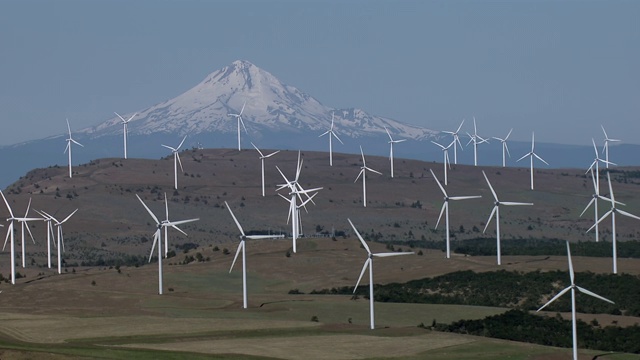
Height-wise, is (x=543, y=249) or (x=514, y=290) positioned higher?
(x=543, y=249)

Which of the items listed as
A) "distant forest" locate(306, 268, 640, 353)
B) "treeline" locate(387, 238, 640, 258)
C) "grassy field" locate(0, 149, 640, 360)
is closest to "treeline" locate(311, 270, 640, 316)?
"distant forest" locate(306, 268, 640, 353)

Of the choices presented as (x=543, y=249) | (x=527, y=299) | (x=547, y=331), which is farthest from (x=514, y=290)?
(x=543, y=249)

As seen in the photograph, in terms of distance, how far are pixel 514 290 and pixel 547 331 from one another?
24.9 m

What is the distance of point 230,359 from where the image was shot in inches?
2714

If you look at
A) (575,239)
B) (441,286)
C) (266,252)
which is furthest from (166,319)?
(575,239)

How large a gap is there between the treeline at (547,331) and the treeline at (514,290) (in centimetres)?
1042

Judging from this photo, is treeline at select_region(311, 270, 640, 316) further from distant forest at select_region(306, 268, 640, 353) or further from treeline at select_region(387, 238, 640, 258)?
treeline at select_region(387, 238, 640, 258)

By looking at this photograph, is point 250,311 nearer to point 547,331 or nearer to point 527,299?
point 527,299

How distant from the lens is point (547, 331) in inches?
3420

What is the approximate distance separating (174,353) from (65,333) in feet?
44.5

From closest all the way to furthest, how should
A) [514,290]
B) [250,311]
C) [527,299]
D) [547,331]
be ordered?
[547,331] → [250,311] → [527,299] → [514,290]

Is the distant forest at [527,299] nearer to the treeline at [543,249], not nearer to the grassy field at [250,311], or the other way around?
the grassy field at [250,311]

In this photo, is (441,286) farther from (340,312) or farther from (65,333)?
(65,333)

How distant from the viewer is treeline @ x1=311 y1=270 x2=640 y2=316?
10475 centimetres
